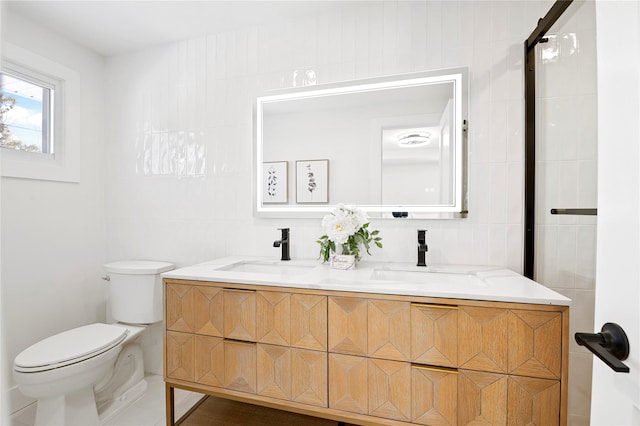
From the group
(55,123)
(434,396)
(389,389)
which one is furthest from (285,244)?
(55,123)

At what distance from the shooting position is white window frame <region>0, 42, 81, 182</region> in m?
1.88

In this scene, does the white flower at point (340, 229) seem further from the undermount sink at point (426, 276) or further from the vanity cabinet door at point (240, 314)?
the vanity cabinet door at point (240, 314)

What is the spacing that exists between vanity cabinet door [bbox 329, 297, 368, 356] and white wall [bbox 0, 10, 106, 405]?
1.69 metres

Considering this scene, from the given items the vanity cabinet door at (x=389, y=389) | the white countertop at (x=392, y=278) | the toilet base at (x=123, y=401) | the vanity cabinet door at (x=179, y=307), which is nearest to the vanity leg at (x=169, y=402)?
the vanity cabinet door at (x=179, y=307)

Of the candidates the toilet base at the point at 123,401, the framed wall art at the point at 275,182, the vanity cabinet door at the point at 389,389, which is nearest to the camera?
the vanity cabinet door at the point at 389,389

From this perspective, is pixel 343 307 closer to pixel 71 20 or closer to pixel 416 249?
pixel 416 249

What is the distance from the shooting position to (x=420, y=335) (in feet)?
4.02

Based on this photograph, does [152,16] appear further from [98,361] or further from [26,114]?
[98,361]

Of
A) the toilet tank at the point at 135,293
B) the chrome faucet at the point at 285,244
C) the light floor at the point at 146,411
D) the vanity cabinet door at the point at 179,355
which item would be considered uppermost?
the chrome faucet at the point at 285,244

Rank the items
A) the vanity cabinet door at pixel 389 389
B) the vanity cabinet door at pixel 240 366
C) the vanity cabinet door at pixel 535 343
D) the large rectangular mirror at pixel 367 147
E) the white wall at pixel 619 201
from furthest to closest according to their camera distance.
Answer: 1. the large rectangular mirror at pixel 367 147
2. the vanity cabinet door at pixel 240 366
3. the vanity cabinet door at pixel 389 389
4. the vanity cabinet door at pixel 535 343
5. the white wall at pixel 619 201

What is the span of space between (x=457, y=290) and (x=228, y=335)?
1008 millimetres

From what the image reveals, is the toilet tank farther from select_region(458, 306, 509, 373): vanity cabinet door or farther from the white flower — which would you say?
select_region(458, 306, 509, 373): vanity cabinet door

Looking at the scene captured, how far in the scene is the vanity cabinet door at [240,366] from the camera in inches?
56.9

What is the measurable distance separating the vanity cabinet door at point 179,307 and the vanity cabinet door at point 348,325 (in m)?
0.69
